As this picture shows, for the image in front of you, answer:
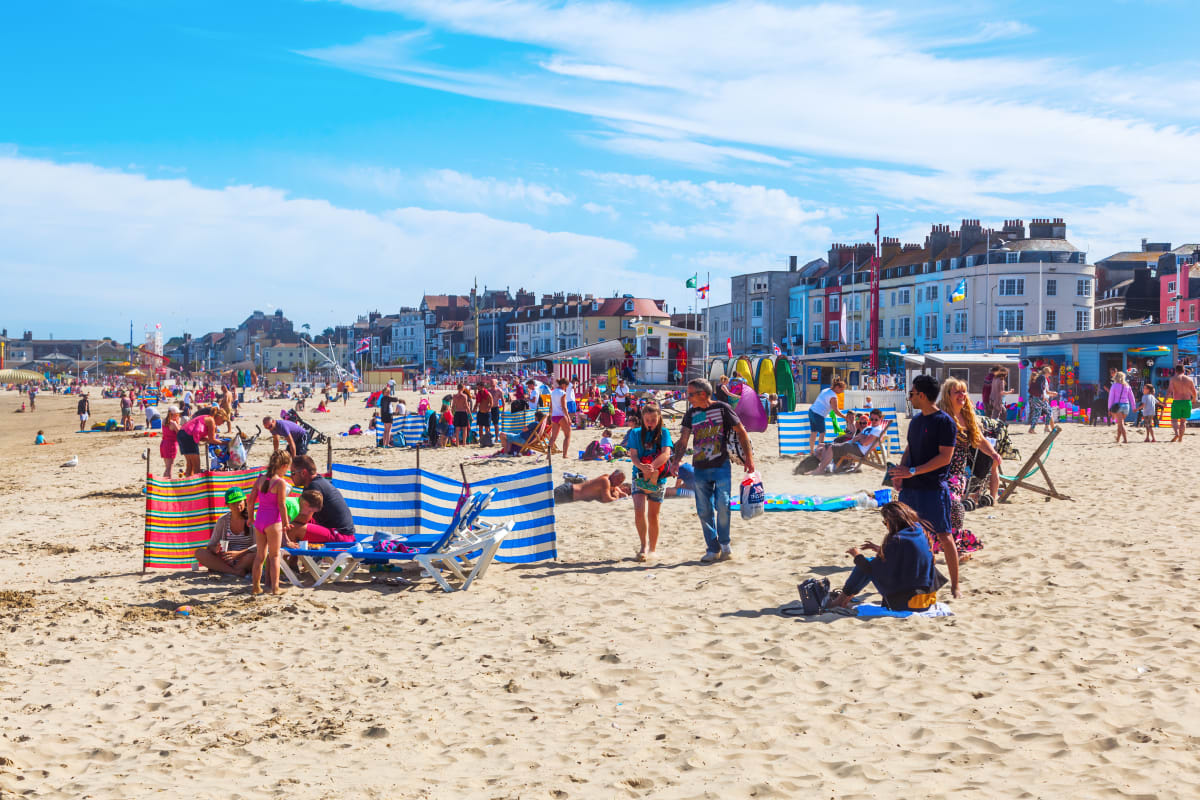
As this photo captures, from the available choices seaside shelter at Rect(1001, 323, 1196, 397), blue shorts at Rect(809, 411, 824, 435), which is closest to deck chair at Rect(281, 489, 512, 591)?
blue shorts at Rect(809, 411, 824, 435)

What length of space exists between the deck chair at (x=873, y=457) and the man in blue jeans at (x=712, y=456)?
6.04m

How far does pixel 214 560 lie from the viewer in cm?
829

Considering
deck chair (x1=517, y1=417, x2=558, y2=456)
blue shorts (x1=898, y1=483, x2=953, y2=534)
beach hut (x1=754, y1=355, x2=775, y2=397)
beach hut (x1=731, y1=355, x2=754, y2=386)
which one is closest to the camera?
blue shorts (x1=898, y1=483, x2=953, y2=534)

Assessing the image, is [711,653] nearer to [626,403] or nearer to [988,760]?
[988,760]

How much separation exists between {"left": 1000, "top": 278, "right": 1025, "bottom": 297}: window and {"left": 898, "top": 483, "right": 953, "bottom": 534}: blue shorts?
182 ft

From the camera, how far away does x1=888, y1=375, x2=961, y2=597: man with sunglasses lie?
6.51 metres

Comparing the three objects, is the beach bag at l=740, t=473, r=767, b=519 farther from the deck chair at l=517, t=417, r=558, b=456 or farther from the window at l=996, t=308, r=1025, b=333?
the window at l=996, t=308, r=1025, b=333

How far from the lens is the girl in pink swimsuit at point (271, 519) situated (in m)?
7.52

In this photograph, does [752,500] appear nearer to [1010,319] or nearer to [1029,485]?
[1029,485]

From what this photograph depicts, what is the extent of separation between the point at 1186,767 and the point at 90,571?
28.3ft

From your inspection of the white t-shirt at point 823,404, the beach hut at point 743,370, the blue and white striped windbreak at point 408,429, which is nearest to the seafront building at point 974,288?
the beach hut at point 743,370

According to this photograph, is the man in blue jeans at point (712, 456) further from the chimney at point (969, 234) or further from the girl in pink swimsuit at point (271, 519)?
the chimney at point (969, 234)

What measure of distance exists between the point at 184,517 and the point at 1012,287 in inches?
2229

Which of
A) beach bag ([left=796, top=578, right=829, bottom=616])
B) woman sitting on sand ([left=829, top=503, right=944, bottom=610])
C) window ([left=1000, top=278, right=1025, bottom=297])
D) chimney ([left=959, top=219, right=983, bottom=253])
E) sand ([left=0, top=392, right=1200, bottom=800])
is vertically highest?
chimney ([left=959, top=219, right=983, bottom=253])
